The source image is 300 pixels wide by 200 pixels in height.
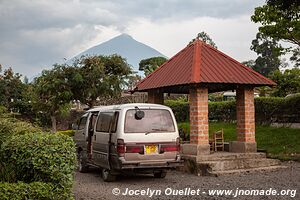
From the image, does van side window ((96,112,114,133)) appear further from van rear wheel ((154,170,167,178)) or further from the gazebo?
the gazebo

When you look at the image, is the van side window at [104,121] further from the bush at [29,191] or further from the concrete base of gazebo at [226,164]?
the bush at [29,191]

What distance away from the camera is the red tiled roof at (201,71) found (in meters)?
12.7

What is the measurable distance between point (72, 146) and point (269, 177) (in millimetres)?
6053

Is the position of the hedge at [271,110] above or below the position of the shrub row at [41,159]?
above

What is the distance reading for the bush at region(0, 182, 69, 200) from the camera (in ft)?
20.2

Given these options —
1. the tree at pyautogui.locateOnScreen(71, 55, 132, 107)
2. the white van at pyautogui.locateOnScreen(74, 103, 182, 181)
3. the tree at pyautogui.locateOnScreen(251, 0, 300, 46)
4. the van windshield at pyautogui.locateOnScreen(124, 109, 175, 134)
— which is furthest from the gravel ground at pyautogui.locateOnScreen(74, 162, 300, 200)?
the tree at pyautogui.locateOnScreen(71, 55, 132, 107)

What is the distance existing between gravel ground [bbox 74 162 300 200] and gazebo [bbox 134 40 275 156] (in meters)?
1.51

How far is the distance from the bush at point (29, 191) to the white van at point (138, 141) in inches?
122

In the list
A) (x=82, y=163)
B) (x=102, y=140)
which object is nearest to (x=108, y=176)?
(x=102, y=140)

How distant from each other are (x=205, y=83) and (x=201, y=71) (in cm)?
49

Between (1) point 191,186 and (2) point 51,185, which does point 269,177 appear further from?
(2) point 51,185

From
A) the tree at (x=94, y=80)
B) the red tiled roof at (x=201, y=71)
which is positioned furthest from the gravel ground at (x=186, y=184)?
the tree at (x=94, y=80)

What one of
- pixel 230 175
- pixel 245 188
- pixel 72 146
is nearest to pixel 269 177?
pixel 230 175

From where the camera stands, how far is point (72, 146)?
24.2ft
